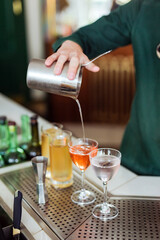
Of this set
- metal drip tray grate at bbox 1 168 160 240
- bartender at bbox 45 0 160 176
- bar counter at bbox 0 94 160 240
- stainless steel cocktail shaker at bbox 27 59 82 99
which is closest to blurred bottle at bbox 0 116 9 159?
bar counter at bbox 0 94 160 240

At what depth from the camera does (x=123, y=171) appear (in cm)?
155

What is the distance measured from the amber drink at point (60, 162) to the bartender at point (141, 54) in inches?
21.2

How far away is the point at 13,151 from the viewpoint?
5.43 feet

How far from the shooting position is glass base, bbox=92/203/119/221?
1.15 metres

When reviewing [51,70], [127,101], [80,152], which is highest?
[51,70]

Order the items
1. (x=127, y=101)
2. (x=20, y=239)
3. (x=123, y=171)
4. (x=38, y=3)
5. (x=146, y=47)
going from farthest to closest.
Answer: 1. (x=38, y=3)
2. (x=127, y=101)
3. (x=146, y=47)
4. (x=123, y=171)
5. (x=20, y=239)

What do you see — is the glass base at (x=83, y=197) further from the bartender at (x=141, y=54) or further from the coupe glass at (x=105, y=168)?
the bartender at (x=141, y=54)

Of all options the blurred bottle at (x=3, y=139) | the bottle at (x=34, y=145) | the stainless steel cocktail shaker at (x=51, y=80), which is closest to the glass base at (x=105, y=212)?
the stainless steel cocktail shaker at (x=51, y=80)

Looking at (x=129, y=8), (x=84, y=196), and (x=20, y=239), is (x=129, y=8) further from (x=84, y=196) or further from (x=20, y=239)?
(x=20, y=239)

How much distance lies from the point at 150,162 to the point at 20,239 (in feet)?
3.02

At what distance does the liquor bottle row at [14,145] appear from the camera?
161 cm

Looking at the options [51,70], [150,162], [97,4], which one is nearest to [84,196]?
[51,70]

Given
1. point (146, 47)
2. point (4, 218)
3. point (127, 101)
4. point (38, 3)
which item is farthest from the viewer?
point (38, 3)

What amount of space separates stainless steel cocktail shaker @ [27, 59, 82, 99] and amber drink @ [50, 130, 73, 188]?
21cm
